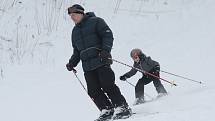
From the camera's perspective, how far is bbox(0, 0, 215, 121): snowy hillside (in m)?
9.43

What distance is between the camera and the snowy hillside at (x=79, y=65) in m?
9.43

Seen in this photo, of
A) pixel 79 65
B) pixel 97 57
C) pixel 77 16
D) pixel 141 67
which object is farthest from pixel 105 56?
pixel 79 65

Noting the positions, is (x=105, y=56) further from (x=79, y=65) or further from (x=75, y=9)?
(x=79, y=65)

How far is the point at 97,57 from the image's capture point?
711 centimetres

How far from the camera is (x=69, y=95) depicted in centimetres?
1049

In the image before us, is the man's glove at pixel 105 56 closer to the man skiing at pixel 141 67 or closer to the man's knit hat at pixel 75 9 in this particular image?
the man's knit hat at pixel 75 9

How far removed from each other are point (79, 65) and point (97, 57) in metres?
5.33

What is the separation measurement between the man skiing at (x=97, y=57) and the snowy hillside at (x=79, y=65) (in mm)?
449

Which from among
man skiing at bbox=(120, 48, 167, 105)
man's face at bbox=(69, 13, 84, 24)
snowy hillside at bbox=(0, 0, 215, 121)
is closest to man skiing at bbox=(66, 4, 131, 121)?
man's face at bbox=(69, 13, 84, 24)

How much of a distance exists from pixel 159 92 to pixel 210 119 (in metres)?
3.55

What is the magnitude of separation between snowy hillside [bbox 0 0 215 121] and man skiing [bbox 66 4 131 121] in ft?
1.47

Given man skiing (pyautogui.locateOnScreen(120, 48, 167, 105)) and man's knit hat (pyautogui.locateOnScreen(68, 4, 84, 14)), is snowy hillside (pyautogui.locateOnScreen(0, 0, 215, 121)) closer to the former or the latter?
man skiing (pyautogui.locateOnScreen(120, 48, 167, 105))

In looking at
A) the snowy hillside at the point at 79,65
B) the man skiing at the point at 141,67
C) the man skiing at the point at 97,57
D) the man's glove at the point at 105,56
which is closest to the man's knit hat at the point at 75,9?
the man skiing at the point at 97,57

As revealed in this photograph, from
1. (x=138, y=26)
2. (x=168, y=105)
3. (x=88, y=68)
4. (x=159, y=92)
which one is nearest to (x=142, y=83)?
(x=159, y=92)
